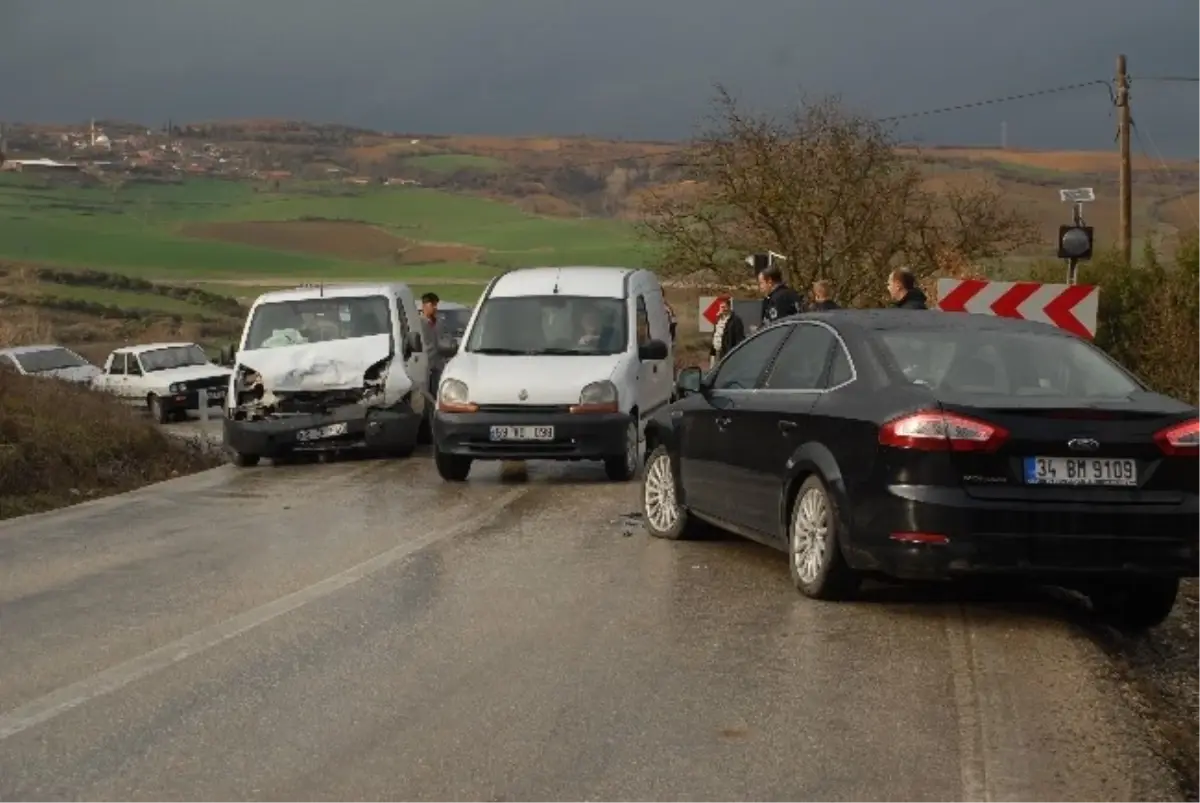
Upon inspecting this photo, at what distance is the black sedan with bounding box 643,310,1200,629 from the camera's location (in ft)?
30.5

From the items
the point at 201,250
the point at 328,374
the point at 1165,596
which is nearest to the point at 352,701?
the point at 1165,596

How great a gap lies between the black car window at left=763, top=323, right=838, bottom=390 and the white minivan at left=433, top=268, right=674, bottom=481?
6.03 meters

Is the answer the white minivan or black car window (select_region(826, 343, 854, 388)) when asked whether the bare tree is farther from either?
black car window (select_region(826, 343, 854, 388))

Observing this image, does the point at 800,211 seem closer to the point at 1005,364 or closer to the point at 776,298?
the point at 776,298

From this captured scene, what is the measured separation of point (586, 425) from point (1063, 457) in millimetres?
8419

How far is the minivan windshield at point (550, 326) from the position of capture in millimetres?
18703

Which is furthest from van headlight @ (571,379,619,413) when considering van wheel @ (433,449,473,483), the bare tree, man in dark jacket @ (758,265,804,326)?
the bare tree

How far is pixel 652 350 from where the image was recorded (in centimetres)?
1861

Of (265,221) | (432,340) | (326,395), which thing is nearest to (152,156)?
(265,221)

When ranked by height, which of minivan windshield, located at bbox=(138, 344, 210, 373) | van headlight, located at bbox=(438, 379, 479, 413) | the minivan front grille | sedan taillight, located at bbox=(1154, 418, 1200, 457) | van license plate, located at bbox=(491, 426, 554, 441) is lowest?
minivan windshield, located at bbox=(138, 344, 210, 373)

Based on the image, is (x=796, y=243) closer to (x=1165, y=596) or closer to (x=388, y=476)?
(x=388, y=476)

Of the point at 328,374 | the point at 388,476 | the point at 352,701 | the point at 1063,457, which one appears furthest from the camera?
the point at 328,374

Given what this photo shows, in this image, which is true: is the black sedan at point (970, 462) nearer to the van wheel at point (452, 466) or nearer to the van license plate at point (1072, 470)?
the van license plate at point (1072, 470)

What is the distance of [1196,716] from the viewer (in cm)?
809
